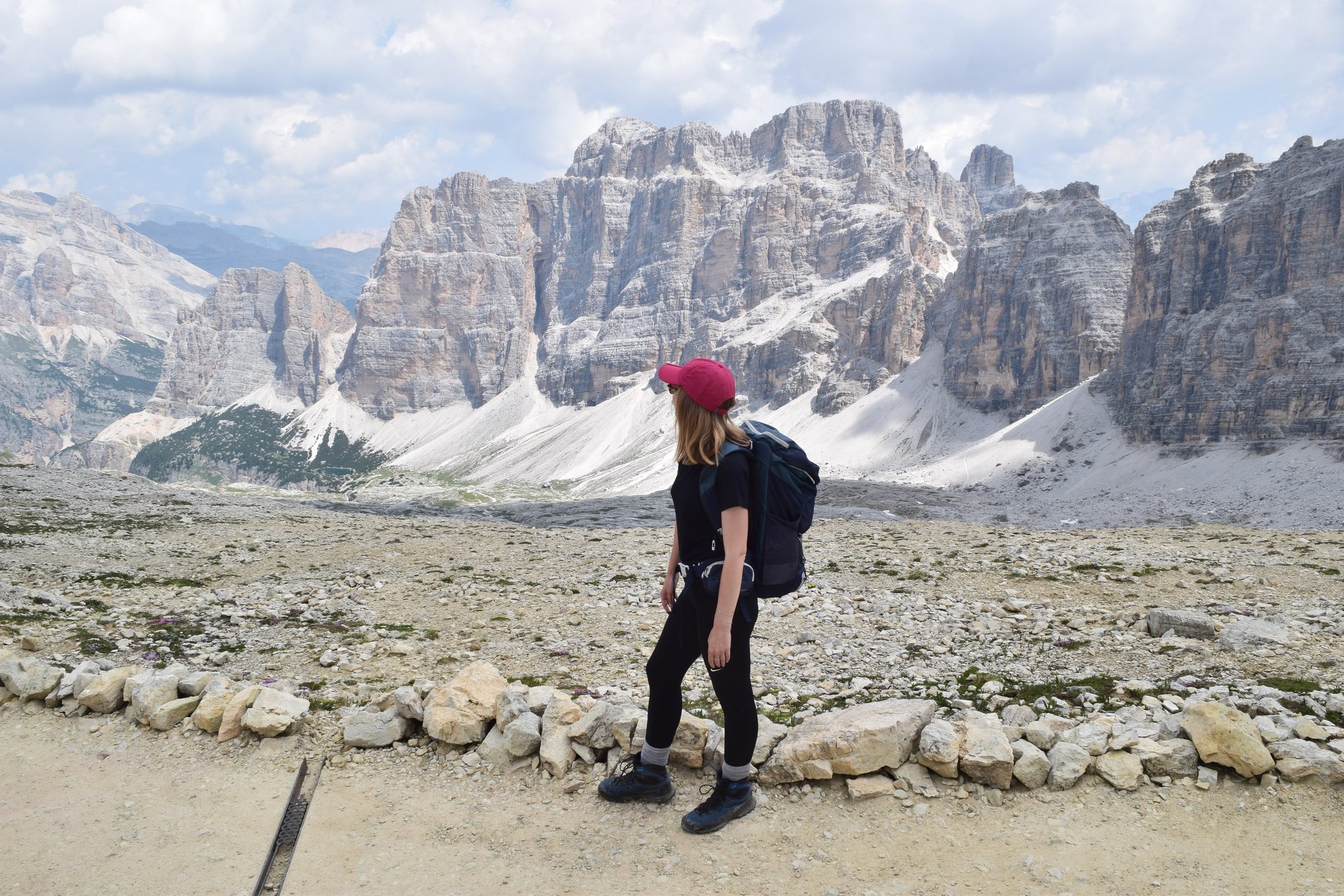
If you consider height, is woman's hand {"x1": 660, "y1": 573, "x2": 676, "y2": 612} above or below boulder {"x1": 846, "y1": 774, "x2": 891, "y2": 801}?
above

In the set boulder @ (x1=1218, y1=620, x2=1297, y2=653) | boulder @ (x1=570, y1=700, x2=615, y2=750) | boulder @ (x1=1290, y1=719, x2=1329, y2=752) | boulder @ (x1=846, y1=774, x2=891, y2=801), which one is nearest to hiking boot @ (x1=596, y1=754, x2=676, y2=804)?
boulder @ (x1=570, y1=700, x2=615, y2=750)

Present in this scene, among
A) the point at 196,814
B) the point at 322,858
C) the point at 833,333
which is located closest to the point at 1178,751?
the point at 322,858

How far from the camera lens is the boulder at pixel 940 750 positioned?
703 cm

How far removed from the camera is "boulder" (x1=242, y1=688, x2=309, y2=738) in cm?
840

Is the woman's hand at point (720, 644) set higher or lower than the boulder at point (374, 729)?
higher

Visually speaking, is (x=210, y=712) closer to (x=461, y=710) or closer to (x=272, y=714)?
(x=272, y=714)

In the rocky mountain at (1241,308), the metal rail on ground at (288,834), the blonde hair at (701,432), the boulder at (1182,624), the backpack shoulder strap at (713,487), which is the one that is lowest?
the metal rail on ground at (288,834)

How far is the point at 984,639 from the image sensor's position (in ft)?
41.8

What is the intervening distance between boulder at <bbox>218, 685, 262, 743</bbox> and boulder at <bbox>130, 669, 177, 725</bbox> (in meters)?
0.88

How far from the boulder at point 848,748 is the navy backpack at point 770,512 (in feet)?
5.73


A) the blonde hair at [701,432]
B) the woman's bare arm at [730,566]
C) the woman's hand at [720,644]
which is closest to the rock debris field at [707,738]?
the woman's hand at [720,644]

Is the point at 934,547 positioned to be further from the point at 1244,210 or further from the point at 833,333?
the point at 833,333

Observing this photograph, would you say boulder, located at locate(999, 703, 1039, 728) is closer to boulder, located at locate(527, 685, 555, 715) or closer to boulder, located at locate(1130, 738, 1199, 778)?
boulder, located at locate(1130, 738, 1199, 778)

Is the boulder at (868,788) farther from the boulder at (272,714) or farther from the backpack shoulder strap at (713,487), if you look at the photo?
the boulder at (272,714)
